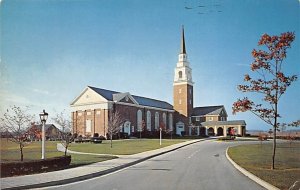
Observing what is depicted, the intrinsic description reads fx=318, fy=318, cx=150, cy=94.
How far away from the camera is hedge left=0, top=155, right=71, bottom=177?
7.77 metres

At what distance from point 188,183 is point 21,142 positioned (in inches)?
255

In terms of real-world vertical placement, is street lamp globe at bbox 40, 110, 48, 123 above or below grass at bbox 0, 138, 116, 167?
above

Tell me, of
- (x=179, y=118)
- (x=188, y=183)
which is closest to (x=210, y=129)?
(x=179, y=118)

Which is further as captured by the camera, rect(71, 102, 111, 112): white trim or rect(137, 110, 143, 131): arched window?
rect(137, 110, 143, 131): arched window

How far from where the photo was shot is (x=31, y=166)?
28.7ft

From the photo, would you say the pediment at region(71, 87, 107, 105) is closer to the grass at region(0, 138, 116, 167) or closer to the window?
the window

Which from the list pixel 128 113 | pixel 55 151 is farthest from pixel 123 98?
pixel 55 151

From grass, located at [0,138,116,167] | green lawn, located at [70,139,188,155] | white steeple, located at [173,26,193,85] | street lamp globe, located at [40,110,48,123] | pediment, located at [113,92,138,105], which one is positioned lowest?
green lawn, located at [70,139,188,155]

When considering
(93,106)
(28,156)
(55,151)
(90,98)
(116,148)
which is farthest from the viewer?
(93,106)

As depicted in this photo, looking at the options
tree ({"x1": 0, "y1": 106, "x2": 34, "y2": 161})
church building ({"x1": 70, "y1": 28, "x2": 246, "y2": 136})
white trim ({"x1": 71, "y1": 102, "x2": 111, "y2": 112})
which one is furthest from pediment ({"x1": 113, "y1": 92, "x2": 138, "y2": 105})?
tree ({"x1": 0, "y1": 106, "x2": 34, "y2": 161})

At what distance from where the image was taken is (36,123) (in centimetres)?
1202

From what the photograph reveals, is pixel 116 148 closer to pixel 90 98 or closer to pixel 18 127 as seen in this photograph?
pixel 18 127

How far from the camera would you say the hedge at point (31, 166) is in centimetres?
777

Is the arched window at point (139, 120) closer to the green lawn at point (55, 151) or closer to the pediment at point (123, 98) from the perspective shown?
the pediment at point (123, 98)
